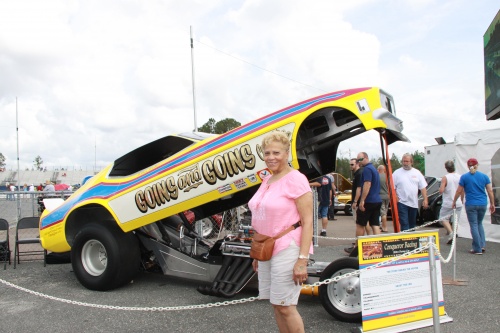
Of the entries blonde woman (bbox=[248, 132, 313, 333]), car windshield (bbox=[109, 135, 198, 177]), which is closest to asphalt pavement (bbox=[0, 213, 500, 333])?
blonde woman (bbox=[248, 132, 313, 333])

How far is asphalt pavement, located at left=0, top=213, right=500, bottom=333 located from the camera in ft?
13.2

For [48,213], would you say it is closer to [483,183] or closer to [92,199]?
[92,199]

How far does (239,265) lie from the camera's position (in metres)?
4.80

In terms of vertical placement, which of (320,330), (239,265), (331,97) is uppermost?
(331,97)

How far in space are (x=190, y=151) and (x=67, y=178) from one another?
8565 centimetres

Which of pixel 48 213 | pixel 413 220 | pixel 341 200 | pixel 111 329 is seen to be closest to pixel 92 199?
pixel 48 213

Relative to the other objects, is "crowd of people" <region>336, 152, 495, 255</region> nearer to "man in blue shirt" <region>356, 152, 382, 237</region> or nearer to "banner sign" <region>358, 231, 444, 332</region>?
"man in blue shirt" <region>356, 152, 382, 237</region>

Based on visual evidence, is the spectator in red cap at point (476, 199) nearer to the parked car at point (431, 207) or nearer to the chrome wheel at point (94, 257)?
the parked car at point (431, 207)

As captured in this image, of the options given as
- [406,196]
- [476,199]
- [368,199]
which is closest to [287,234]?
[368,199]

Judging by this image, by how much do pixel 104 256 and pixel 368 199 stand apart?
169 inches

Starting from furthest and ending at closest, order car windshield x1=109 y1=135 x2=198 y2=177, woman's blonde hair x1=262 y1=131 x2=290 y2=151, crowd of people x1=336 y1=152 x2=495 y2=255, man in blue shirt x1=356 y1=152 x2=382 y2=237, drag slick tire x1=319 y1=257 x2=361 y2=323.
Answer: crowd of people x1=336 y1=152 x2=495 y2=255, man in blue shirt x1=356 y1=152 x2=382 y2=237, car windshield x1=109 y1=135 x2=198 y2=177, drag slick tire x1=319 y1=257 x2=361 y2=323, woman's blonde hair x1=262 y1=131 x2=290 y2=151

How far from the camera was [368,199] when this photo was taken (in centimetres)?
714

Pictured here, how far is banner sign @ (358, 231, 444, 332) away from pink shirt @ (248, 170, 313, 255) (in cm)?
86

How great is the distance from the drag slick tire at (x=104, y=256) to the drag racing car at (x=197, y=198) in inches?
0.5
